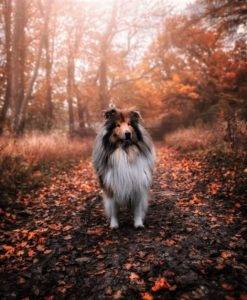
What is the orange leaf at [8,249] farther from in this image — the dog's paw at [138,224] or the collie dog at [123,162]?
the dog's paw at [138,224]

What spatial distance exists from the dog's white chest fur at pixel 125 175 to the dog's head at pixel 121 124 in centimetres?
21

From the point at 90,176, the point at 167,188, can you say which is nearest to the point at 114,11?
the point at 90,176

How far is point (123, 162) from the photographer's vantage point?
524 cm

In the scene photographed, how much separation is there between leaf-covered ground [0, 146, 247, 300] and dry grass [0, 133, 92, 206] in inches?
20.3

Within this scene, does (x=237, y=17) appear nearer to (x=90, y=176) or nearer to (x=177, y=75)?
(x=90, y=176)

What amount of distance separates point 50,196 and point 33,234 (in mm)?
2482

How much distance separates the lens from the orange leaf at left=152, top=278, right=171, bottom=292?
3.47 m

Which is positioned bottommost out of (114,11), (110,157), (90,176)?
(90,176)

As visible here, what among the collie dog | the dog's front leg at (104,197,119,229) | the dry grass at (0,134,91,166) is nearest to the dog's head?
the collie dog

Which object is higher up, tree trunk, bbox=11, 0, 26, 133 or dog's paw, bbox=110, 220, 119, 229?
tree trunk, bbox=11, 0, 26, 133

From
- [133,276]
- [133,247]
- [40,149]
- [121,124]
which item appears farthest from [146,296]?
[40,149]

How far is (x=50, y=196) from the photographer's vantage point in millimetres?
7852

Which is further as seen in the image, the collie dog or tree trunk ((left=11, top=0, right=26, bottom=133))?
tree trunk ((left=11, top=0, right=26, bottom=133))

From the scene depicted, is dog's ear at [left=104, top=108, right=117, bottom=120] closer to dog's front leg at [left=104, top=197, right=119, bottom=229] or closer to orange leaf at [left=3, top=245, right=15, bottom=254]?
dog's front leg at [left=104, top=197, right=119, bottom=229]
